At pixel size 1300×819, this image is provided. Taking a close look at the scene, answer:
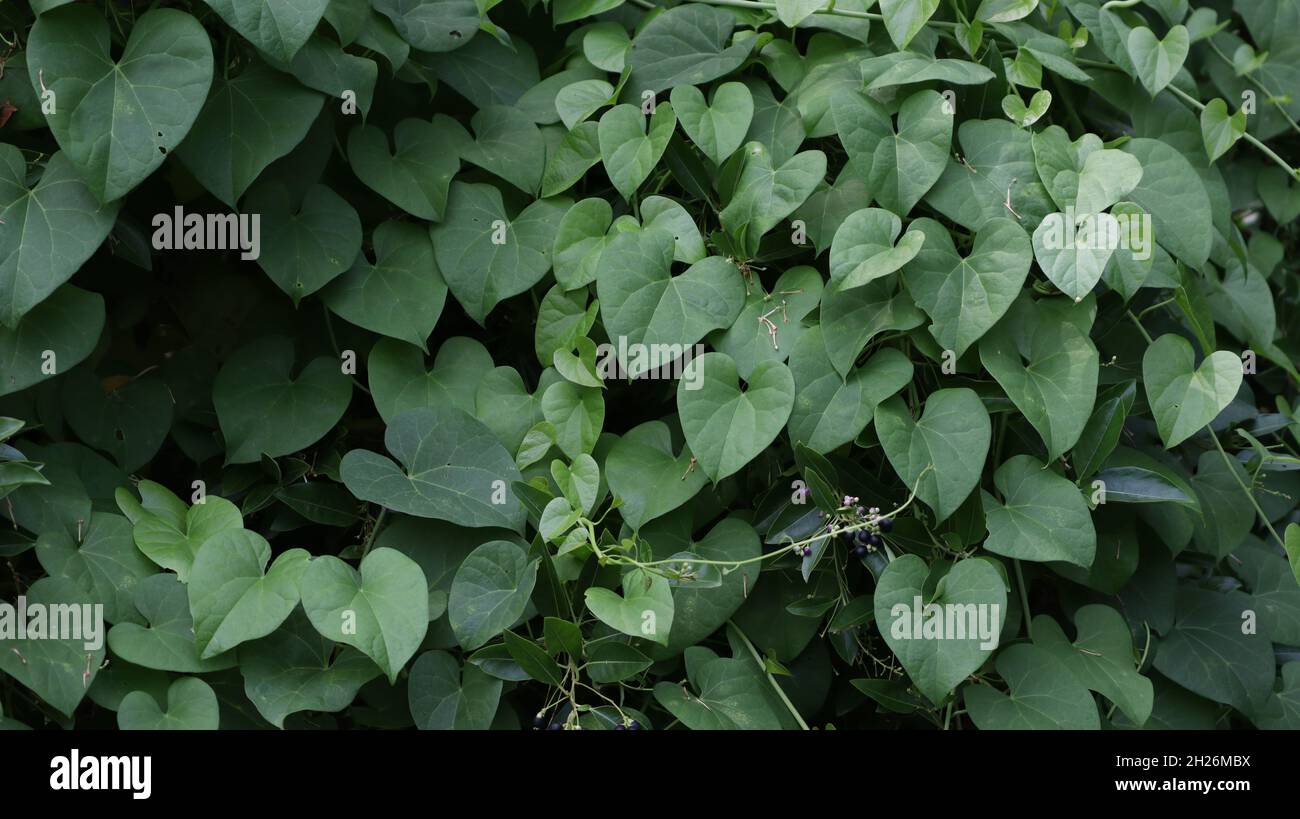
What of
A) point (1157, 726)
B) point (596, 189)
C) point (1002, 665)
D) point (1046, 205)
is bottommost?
point (1157, 726)

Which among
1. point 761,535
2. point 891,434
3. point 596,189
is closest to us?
point 891,434

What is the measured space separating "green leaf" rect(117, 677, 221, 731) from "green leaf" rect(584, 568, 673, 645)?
18.2 inches

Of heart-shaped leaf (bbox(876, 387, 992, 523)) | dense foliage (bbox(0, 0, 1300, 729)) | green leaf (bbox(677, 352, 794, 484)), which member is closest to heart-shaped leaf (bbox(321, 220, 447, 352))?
dense foliage (bbox(0, 0, 1300, 729))

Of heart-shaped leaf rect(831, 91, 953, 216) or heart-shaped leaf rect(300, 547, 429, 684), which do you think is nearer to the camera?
heart-shaped leaf rect(300, 547, 429, 684)

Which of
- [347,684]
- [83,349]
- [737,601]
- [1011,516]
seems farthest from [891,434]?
[83,349]

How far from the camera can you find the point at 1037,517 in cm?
133

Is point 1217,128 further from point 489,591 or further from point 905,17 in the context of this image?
point 489,591

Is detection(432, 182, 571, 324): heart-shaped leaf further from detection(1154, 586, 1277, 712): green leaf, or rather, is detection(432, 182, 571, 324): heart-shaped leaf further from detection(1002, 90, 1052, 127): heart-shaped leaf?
detection(1154, 586, 1277, 712): green leaf

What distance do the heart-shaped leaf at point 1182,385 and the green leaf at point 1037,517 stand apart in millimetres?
173

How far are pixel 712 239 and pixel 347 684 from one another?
73 centimetres

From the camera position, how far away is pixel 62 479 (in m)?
1.40

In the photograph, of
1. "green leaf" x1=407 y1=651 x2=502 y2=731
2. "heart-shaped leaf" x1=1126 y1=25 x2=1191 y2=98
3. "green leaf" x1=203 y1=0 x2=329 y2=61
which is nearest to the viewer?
"green leaf" x1=203 y1=0 x2=329 y2=61

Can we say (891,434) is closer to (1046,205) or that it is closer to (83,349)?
(1046,205)

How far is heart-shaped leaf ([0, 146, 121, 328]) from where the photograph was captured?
50.0 inches
